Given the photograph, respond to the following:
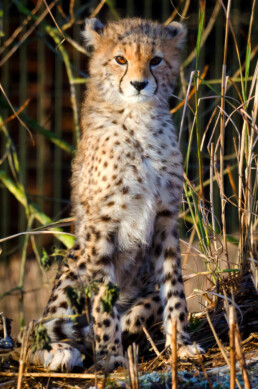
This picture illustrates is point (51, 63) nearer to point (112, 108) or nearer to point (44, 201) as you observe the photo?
point (44, 201)

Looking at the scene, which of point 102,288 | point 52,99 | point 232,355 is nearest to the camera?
point 232,355

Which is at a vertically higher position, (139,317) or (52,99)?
(52,99)

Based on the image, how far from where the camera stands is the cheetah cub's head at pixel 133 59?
8.77 ft

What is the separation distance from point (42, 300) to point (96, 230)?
1973mm

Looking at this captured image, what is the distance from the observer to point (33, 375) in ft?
7.39

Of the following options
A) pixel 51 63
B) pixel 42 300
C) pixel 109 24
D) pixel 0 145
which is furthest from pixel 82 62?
pixel 109 24

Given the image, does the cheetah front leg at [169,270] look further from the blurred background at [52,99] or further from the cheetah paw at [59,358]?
the blurred background at [52,99]

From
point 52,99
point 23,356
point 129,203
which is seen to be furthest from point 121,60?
point 52,99

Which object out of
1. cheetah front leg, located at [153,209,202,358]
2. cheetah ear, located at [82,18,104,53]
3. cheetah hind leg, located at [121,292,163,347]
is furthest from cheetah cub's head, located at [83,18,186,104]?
cheetah hind leg, located at [121,292,163,347]

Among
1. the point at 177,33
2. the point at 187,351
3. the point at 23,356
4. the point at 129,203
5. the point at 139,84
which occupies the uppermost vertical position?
the point at 177,33

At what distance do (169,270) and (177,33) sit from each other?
0.99 meters

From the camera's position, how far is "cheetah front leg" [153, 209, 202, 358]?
262 centimetres

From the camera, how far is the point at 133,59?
2693mm

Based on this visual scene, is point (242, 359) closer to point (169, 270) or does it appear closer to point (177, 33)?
point (169, 270)
